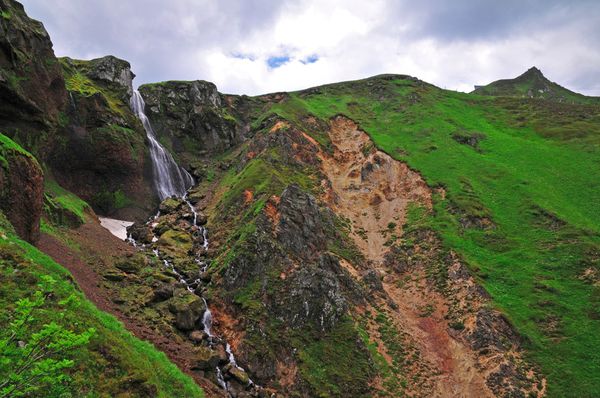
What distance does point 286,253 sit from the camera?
39250mm

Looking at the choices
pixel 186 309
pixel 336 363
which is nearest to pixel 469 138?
pixel 336 363

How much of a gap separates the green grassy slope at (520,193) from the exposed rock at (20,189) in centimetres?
4023

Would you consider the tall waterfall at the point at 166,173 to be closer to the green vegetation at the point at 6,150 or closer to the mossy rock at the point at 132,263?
the mossy rock at the point at 132,263

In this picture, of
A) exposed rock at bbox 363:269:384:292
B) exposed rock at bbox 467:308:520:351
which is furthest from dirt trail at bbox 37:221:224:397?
exposed rock at bbox 467:308:520:351

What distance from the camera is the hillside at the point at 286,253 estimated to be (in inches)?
1004

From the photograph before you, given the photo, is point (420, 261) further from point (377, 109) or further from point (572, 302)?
point (377, 109)

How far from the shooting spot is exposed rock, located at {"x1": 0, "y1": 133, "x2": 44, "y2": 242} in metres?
24.2

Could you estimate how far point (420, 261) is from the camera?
149ft

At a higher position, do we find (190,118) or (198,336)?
(190,118)

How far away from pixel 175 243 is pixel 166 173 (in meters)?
24.2

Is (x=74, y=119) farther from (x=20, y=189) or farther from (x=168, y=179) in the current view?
(x=20, y=189)

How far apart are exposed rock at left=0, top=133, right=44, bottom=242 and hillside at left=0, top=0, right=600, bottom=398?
158mm

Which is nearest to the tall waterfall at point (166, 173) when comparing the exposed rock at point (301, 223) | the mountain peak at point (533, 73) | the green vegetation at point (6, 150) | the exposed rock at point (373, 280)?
the exposed rock at point (301, 223)

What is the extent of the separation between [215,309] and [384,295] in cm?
1813
